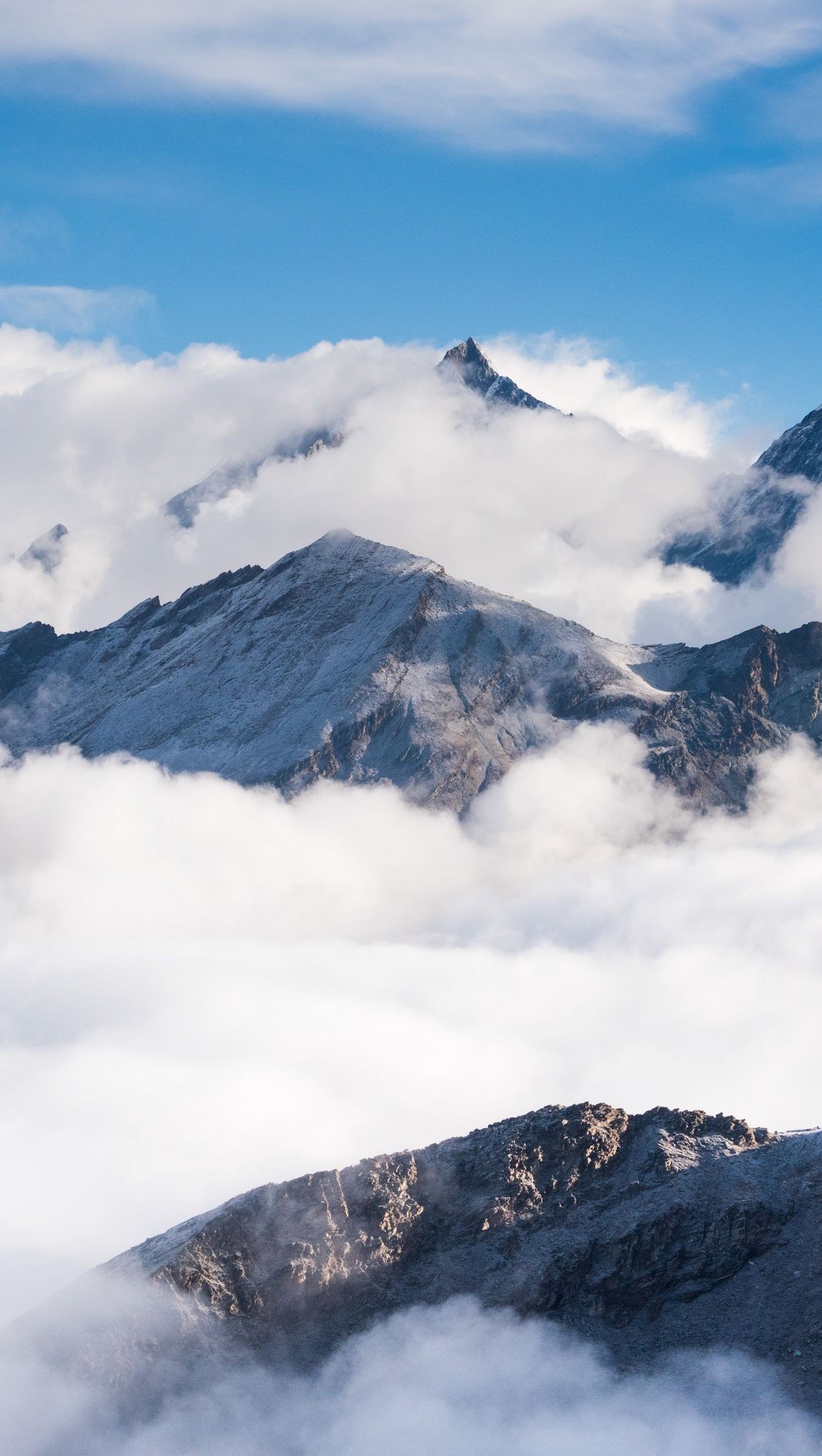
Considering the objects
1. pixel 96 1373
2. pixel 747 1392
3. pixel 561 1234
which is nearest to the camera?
pixel 747 1392

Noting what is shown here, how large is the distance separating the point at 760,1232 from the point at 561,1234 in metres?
18.4

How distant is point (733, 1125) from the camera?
533 ft

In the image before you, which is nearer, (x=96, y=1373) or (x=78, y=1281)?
(x=96, y=1373)

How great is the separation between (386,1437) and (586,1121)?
3819cm

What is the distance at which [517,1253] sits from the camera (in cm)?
15338

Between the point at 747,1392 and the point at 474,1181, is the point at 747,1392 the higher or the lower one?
the lower one

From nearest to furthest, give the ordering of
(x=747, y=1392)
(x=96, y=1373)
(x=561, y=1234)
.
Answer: (x=747, y=1392), (x=96, y=1373), (x=561, y=1234)

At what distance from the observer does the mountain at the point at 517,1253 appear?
475 feet

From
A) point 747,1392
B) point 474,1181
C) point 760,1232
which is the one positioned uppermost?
point 474,1181

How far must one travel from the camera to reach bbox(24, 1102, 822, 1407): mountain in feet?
475

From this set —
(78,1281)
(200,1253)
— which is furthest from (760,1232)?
(78,1281)

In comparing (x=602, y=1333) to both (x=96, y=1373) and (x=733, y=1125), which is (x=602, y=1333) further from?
(x=96, y=1373)

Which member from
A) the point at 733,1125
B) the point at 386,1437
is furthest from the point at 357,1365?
the point at 733,1125

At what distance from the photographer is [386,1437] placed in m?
138
